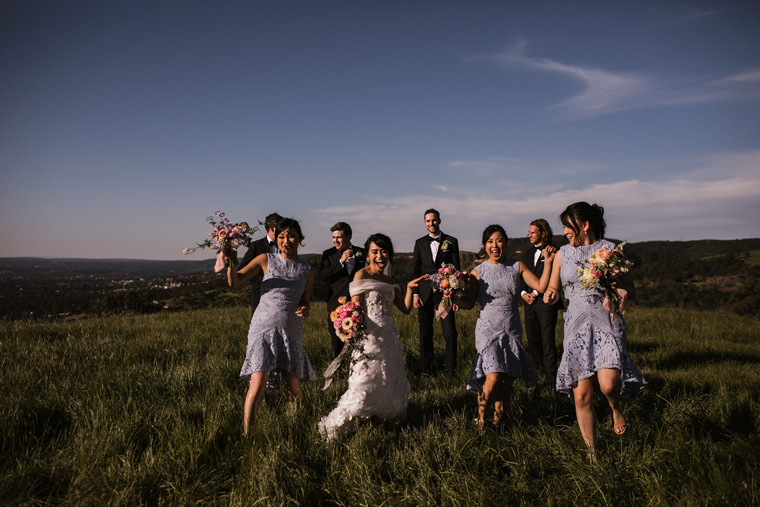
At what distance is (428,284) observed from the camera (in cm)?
766

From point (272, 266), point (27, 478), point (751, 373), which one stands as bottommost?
point (751, 373)

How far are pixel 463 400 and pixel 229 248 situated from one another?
3.66 m

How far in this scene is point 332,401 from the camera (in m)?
5.34

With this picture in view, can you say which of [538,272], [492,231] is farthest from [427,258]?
[492,231]

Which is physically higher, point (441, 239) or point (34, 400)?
point (441, 239)

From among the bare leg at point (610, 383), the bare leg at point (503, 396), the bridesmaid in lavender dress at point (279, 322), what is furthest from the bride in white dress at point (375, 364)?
the bare leg at point (610, 383)

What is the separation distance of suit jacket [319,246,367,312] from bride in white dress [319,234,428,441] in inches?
87.8

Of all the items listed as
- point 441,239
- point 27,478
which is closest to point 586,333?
point 441,239

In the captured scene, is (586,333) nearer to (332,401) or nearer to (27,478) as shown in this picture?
(332,401)

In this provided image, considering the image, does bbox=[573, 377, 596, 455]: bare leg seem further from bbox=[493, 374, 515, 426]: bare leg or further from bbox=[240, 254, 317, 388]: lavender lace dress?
bbox=[240, 254, 317, 388]: lavender lace dress

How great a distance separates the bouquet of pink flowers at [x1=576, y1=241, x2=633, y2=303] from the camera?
367 centimetres

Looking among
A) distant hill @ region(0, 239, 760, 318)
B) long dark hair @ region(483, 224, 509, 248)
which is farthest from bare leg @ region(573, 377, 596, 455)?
distant hill @ region(0, 239, 760, 318)

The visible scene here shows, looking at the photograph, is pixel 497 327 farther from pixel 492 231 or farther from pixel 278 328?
pixel 278 328

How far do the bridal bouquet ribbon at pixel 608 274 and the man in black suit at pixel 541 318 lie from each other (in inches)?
105
